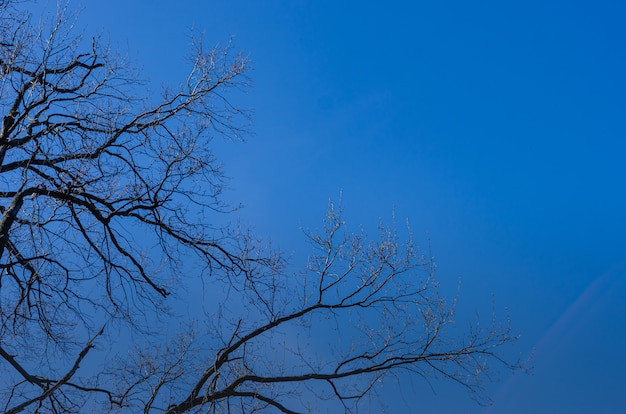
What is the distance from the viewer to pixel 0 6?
6996 mm

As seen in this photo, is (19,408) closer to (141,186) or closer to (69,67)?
(141,186)

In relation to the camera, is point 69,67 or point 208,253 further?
point 208,253

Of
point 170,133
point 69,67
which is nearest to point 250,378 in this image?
point 170,133

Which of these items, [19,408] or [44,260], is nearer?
[19,408]

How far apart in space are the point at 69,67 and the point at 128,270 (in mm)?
2449

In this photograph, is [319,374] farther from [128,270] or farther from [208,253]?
[128,270]

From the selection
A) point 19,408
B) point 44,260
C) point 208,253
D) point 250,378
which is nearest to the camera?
point 19,408

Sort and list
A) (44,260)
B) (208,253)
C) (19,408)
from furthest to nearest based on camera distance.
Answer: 1. (208,253)
2. (44,260)
3. (19,408)

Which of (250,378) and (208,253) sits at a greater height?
(208,253)

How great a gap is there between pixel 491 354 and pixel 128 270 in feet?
14.4

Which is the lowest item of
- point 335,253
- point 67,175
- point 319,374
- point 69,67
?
point 319,374

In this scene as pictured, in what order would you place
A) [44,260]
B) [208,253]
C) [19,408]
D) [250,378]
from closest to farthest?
[19,408] → [44,260] → [250,378] → [208,253]

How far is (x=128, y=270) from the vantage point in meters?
7.61

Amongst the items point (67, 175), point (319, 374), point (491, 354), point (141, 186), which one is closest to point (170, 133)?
point (141, 186)
